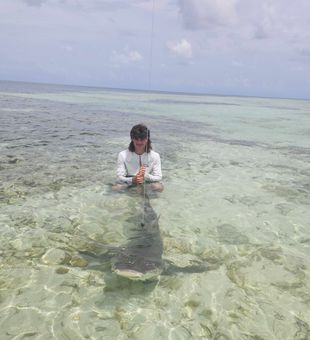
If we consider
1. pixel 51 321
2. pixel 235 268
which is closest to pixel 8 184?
pixel 51 321

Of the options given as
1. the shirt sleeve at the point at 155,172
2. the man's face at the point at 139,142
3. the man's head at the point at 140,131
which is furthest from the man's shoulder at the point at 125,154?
the man's head at the point at 140,131

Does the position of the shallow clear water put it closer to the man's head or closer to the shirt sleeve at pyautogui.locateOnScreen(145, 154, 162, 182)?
the shirt sleeve at pyautogui.locateOnScreen(145, 154, 162, 182)

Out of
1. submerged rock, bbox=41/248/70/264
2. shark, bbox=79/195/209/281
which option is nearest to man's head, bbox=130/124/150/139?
shark, bbox=79/195/209/281

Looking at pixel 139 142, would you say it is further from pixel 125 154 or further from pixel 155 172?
pixel 155 172

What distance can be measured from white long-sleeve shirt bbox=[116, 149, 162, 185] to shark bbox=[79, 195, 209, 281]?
1.94 metres

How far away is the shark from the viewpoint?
16.9 feet

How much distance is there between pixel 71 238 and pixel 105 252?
94cm

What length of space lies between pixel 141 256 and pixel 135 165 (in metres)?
4.15

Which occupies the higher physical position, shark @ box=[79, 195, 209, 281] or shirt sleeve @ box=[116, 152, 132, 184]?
shirt sleeve @ box=[116, 152, 132, 184]

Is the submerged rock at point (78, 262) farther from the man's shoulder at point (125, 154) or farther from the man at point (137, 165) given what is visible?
the man's shoulder at point (125, 154)

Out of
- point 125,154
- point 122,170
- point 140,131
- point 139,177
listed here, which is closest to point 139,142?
point 140,131

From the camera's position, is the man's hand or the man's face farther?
the man's hand

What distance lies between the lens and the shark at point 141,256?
203 inches

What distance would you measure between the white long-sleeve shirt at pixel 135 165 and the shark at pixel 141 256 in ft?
6.37
